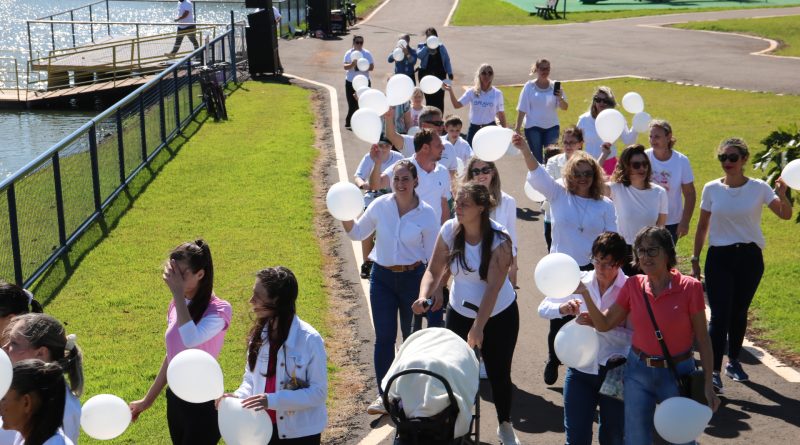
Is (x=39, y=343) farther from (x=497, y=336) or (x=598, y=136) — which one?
(x=598, y=136)

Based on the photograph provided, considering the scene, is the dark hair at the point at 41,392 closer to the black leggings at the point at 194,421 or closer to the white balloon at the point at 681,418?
the black leggings at the point at 194,421

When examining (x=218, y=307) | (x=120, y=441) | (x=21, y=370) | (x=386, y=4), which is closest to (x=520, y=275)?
(x=120, y=441)

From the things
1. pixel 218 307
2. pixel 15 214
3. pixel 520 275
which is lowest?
pixel 520 275

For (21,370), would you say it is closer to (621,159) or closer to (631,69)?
(621,159)

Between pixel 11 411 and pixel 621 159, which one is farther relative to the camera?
pixel 621 159

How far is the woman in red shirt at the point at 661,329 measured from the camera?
234 inches

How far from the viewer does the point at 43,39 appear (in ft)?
144

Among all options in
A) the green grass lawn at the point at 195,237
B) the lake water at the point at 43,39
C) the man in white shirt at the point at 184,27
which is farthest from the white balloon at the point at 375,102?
the man in white shirt at the point at 184,27

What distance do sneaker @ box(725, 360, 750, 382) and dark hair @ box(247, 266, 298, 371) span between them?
4.63 m

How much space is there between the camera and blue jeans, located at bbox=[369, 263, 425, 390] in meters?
7.71

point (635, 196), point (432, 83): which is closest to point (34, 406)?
point (635, 196)

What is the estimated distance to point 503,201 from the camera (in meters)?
8.23

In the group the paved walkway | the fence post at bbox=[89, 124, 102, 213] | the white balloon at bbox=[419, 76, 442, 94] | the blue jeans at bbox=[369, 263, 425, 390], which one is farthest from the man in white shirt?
the blue jeans at bbox=[369, 263, 425, 390]

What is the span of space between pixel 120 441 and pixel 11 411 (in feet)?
11.0
